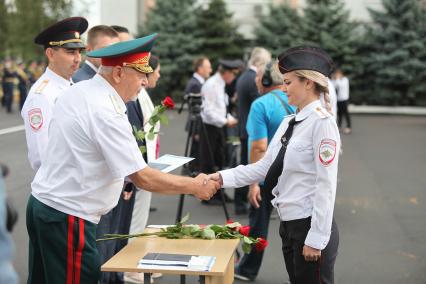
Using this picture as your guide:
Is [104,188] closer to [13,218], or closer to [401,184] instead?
[13,218]

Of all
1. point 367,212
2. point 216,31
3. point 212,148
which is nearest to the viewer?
point 367,212

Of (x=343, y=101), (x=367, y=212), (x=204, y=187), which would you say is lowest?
(x=343, y=101)

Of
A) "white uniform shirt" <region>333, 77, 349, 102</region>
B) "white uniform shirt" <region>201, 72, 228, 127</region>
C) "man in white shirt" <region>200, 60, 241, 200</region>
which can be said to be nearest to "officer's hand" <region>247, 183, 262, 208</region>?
"man in white shirt" <region>200, 60, 241, 200</region>

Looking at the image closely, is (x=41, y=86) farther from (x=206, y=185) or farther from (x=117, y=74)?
(x=206, y=185)

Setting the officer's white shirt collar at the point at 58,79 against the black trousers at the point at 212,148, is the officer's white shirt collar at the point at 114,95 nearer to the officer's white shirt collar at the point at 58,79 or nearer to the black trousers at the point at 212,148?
the officer's white shirt collar at the point at 58,79

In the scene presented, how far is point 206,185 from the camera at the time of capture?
13.4 feet

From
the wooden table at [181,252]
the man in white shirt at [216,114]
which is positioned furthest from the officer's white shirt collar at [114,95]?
the man in white shirt at [216,114]

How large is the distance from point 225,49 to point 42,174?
25.8 metres

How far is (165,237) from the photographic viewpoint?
394 cm

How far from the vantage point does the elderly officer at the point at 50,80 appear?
15.0 ft

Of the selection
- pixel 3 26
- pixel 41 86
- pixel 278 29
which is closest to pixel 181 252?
pixel 41 86

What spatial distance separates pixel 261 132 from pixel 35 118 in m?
2.03

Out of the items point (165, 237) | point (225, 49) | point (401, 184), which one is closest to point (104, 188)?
point (165, 237)

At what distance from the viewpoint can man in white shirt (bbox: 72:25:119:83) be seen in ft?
18.1
